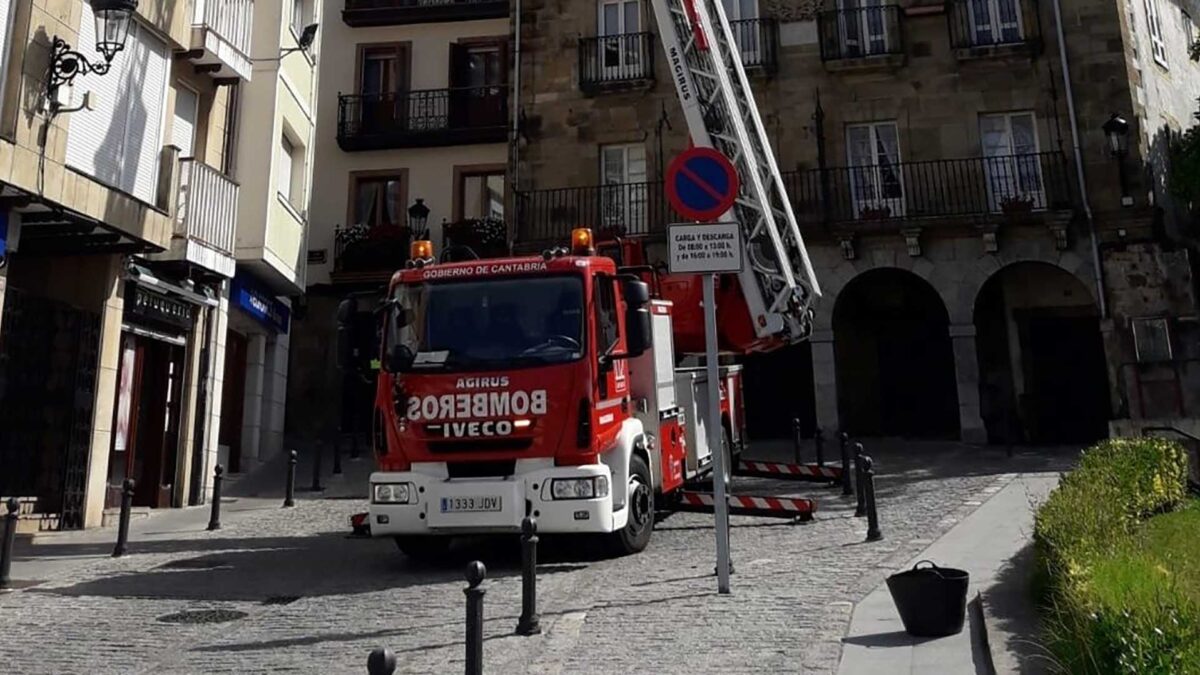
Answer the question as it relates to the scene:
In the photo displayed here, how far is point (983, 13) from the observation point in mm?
19844

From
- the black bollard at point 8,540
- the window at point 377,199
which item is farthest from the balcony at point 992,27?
the black bollard at point 8,540

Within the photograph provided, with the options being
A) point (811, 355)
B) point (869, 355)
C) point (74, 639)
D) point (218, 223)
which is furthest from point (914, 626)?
point (869, 355)

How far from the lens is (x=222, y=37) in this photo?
13773 mm

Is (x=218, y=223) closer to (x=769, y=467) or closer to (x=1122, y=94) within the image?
(x=769, y=467)

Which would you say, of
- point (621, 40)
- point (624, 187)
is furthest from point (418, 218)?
point (621, 40)

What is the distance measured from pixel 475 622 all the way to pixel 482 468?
3.35m

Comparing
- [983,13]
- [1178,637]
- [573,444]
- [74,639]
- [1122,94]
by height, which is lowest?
[74,639]

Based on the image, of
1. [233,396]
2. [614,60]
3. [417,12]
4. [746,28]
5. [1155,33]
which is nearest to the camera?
[233,396]

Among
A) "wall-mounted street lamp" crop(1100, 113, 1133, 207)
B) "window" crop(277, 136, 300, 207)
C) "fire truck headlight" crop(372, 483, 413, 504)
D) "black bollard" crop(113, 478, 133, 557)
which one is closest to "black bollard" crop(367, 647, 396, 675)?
"fire truck headlight" crop(372, 483, 413, 504)

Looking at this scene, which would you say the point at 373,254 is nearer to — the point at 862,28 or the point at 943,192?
the point at 862,28

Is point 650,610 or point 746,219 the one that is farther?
point 746,219

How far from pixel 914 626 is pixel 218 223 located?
12.4 meters

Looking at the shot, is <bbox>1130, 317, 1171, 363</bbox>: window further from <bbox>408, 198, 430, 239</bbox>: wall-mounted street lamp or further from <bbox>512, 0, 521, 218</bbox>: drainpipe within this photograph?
<bbox>408, 198, 430, 239</bbox>: wall-mounted street lamp

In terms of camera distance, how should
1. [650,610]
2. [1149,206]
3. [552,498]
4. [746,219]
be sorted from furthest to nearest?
[1149,206] < [746,219] < [552,498] < [650,610]
